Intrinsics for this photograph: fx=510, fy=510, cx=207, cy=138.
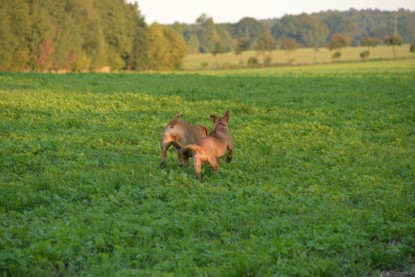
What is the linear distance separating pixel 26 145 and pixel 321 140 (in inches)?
297

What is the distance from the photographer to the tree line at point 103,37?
192 feet

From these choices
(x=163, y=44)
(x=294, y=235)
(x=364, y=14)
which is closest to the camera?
(x=294, y=235)

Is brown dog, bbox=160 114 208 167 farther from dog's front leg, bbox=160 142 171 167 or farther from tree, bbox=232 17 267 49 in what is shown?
tree, bbox=232 17 267 49

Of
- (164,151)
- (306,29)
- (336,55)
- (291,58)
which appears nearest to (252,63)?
(291,58)

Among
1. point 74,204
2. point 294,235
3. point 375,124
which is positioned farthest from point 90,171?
point 375,124

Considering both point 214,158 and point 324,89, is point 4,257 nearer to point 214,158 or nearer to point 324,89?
point 214,158

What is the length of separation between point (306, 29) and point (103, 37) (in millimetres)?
79763

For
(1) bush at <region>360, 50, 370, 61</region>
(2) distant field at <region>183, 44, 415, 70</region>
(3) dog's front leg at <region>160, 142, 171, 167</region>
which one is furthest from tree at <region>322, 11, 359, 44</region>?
(3) dog's front leg at <region>160, 142, 171, 167</region>

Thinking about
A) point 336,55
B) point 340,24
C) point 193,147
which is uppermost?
point 340,24

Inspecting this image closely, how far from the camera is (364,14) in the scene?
161625 mm

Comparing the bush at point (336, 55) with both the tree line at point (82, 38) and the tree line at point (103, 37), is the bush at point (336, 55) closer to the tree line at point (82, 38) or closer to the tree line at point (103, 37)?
the tree line at point (103, 37)

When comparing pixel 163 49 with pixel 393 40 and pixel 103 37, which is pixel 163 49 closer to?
pixel 103 37

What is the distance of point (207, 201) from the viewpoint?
26.1ft

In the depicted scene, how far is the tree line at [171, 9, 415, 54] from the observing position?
452 feet
